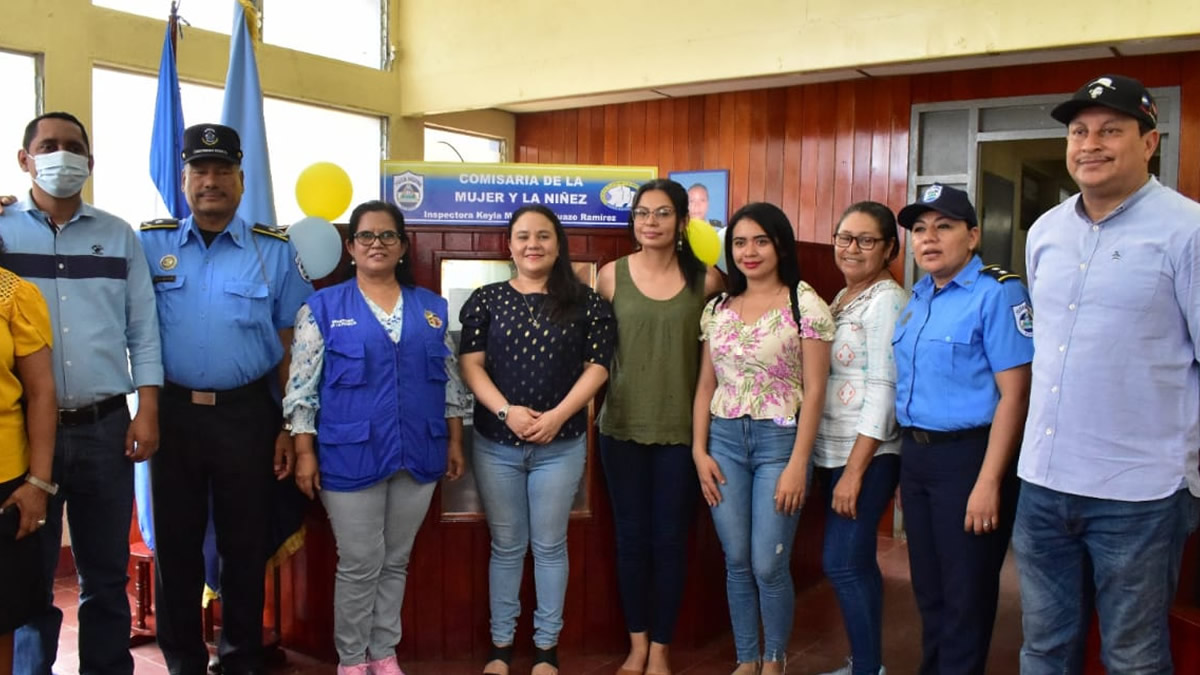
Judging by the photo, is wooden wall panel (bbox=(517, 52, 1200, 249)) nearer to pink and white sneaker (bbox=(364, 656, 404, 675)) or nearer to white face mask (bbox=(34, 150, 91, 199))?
pink and white sneaker (bbox=(364, 656, 404, 675))

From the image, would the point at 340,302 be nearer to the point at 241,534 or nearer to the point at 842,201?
the point at 241,534

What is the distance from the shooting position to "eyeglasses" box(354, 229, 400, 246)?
2918mm

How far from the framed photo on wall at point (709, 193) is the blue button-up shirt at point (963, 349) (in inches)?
140

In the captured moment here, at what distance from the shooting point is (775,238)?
2938mm

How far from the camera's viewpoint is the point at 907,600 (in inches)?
168

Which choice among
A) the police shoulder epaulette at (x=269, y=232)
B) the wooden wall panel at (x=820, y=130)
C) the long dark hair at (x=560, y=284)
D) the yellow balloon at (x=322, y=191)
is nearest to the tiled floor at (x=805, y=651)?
the long dark hair at (x=560, y=284)

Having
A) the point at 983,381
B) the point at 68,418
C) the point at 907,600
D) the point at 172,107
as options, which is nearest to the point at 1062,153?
the point at 907,600

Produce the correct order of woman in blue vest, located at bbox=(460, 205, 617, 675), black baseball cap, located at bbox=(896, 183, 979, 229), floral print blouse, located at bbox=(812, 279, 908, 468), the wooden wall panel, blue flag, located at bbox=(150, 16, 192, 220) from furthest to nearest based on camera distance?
1. the wooden wall panel
2. blue flag, located at bbox=(150, 16, 192, 220)
3. woman in blue vest, located at bbox=(460, 205, 617, 675)
4. floral print blouse, located at bbox=(812, 279, 908, 468)
5. black baseball cap, located at bbox=(896, 183, 979, 229)

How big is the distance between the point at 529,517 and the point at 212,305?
120 cm

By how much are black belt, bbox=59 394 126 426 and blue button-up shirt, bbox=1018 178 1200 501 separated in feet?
8.14

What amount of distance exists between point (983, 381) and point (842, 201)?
3.39 meters

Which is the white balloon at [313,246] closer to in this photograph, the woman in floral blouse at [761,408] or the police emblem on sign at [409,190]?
the police emblem on sign at [409,190]

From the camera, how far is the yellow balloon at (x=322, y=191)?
3.34 metres

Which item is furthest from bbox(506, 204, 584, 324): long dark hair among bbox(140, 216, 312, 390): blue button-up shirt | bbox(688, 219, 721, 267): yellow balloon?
bbox(140, 216, 312, 390): blue button-up shirt
